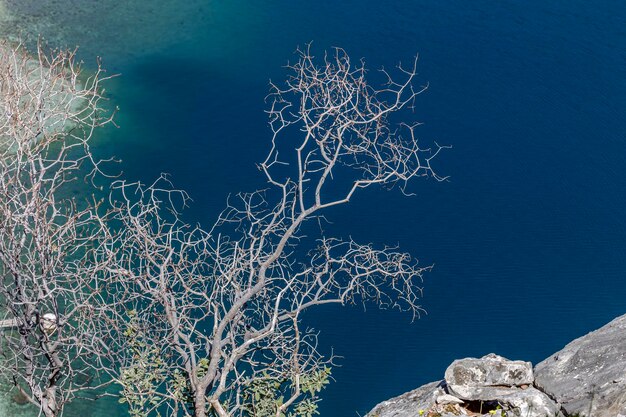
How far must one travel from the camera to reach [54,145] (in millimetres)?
12461

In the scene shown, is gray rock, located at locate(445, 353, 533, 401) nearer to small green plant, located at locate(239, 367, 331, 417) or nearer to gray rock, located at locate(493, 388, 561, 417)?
gray rock, located at locate(493, 388, 561, 417)

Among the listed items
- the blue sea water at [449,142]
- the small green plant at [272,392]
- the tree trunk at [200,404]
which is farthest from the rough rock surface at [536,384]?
the blue sea water at [449,142]

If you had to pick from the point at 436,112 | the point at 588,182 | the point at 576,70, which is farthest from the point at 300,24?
the point at 588,182

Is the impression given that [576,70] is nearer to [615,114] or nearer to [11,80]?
[615,114]

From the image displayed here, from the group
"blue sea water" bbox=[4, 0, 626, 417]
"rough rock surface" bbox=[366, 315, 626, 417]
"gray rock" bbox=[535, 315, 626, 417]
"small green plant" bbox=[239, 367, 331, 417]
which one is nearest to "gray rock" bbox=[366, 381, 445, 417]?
"rough rock surface" bbox=[366, 315, 626, 417]

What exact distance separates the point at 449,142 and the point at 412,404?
7.78 m

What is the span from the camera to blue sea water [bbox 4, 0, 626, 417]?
1035cm

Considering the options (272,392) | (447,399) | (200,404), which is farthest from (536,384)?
(200,404)

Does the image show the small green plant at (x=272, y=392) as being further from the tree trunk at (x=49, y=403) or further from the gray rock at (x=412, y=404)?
the tree trunk at (x=49, y=403)

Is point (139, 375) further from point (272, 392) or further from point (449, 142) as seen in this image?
point (449, 142)

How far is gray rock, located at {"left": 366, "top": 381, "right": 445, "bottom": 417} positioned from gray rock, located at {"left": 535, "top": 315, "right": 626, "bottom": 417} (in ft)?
2.32

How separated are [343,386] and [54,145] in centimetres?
618

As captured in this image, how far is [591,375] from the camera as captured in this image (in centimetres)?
489

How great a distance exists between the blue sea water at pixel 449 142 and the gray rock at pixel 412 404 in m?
3.73
